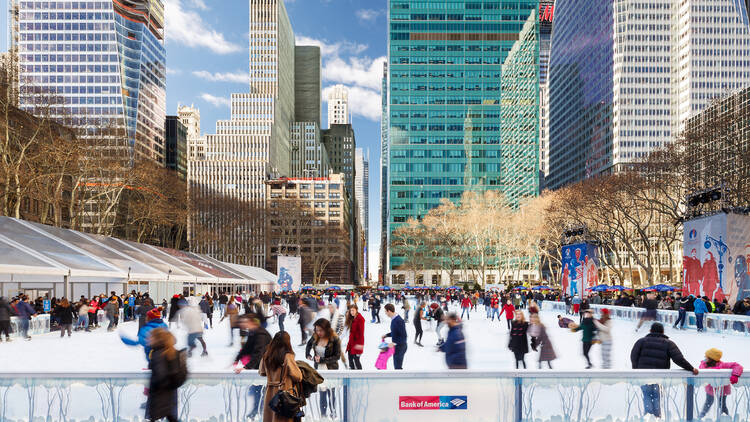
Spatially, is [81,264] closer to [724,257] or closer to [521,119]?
[724,257]

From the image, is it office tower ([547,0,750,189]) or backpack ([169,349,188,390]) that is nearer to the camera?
backpack ([169,349,188,390])

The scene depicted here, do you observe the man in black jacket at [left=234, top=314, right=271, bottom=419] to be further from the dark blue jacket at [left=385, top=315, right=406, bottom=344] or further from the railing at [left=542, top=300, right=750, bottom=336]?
the railing at [left=542, top=300, right=750, bottom=336]

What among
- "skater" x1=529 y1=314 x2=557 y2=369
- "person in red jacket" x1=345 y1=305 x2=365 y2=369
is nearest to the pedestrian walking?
"skater" x1=529 y1=314 x2=557 y2=369

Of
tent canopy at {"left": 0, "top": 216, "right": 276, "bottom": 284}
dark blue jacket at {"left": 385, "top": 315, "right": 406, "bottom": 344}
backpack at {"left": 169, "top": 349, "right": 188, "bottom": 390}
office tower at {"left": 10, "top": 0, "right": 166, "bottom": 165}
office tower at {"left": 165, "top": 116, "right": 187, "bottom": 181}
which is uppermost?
office tower at {"left": 10, "top": 0, "right": 166, "bottom": 165}

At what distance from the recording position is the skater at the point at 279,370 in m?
5.17

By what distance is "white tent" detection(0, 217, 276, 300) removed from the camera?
20.9 meters

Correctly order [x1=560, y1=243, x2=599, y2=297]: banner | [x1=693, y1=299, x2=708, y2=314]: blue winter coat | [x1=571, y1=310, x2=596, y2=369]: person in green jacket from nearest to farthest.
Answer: [x1=571, y1=310, x2=596, y2=369]: person in green jacket
[x1=693, y1=299, x2=708, y2=314]: blue winter coat
[x1=560, y1=243, x2=599, y2=297]: banner

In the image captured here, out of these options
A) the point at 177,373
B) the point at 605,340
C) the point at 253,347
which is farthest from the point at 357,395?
the point at 605,340

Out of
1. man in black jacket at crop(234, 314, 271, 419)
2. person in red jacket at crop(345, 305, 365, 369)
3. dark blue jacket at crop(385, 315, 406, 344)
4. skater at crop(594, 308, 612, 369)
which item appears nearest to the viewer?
man in black jacket at crop(234, 314, 271, 419)

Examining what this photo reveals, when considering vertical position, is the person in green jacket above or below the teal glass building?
below

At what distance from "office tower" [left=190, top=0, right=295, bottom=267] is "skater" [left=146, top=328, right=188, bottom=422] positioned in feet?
331

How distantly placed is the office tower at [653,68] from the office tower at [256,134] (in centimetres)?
7537

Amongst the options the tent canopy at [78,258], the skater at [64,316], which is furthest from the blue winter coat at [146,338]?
the tent canopy at [78,258]

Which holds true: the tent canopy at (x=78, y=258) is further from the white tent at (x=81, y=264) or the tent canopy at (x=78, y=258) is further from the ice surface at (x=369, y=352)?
the ice surface at (x=369, y=352)
